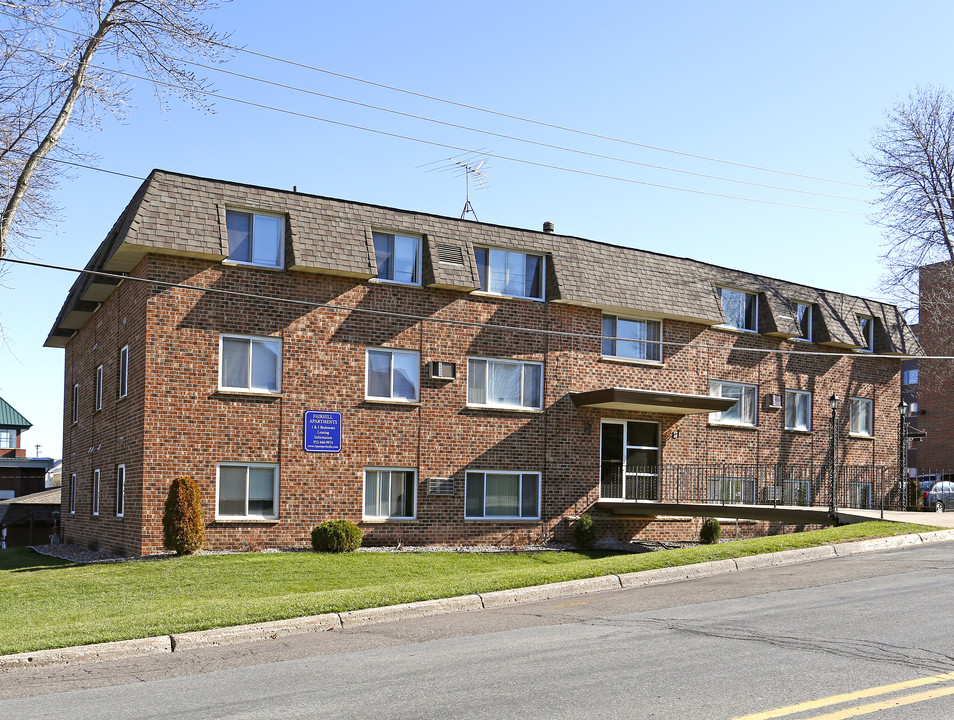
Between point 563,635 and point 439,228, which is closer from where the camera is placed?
point 563,635

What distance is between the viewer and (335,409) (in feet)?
74.0

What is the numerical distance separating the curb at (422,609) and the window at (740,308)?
1314cm

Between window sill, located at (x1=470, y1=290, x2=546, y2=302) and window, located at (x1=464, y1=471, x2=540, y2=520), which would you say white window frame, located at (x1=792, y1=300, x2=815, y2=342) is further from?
window, located at (x1=464, y1=471, x2=540, y2=520)

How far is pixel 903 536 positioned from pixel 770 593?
6.31 m

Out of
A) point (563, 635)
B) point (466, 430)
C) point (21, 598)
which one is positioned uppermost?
point (466, 430)

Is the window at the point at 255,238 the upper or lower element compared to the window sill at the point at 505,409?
upper

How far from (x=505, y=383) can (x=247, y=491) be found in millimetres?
7241

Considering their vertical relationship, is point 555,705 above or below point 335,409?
below

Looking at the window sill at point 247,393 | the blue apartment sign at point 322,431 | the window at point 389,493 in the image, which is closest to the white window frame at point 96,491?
the window sill at point 247,393

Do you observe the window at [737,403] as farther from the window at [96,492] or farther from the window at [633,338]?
the window at [96,492]

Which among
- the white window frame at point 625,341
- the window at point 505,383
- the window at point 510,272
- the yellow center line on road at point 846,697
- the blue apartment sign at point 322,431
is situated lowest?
the yellow center line on road at point 846,697

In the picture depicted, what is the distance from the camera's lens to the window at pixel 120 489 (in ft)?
73.5

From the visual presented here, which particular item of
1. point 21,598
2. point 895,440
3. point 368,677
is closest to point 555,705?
point 368,677

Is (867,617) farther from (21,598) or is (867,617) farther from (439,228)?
(439,228)
